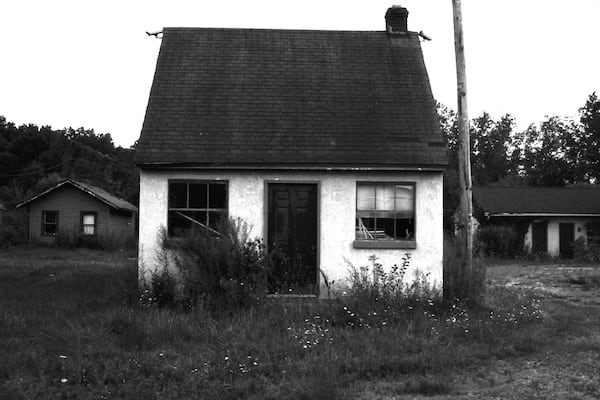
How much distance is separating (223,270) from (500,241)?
25351mm

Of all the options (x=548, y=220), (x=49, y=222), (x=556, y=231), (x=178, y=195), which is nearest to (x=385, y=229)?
(x=178, y=195)

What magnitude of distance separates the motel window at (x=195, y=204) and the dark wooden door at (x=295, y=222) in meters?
0.96

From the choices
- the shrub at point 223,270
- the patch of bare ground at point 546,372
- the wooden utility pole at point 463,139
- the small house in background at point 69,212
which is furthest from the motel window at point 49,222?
the patch of bare ground at point 546,372

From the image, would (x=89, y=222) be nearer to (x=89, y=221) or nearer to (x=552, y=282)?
(x=89, y=221)

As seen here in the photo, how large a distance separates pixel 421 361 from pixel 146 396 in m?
3.29

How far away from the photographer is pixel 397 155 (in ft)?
39.6

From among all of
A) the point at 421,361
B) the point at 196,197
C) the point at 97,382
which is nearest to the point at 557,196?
the point at 196,197

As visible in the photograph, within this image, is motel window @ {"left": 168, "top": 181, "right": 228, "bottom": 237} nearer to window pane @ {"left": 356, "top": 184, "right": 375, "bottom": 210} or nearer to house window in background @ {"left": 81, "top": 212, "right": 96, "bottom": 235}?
window pane @ {"left": 356, "top": 184, "right": 375, "bottom": 210}

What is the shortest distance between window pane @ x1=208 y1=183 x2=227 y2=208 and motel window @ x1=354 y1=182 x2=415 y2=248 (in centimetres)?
254

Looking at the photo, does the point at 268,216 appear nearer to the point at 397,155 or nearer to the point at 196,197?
the point at 196,197

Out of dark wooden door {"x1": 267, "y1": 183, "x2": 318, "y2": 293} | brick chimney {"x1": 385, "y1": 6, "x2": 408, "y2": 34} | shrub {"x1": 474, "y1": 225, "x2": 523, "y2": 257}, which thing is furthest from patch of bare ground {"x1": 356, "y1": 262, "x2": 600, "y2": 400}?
shrub {"x1": 474, "y1": 225, "x2": 523, "y2": 257}

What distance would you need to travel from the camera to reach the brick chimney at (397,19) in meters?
14.8

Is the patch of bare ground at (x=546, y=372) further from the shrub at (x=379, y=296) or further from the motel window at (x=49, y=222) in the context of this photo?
the motel window at (x=49, y=222)

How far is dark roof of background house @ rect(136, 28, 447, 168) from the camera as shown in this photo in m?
12.1
